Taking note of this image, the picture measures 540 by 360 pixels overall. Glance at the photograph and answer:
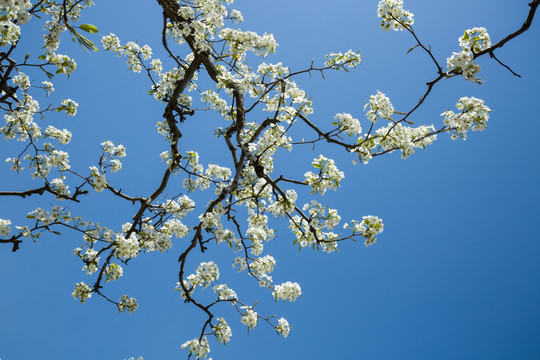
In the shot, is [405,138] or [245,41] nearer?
[405,138]

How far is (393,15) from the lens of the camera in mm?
3957

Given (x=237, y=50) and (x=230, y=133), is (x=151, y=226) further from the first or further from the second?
(x=237, y=50)

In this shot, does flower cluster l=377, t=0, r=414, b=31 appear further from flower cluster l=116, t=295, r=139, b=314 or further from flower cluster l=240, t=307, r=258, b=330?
flower cluster l=116, t=295, r=139, b=314

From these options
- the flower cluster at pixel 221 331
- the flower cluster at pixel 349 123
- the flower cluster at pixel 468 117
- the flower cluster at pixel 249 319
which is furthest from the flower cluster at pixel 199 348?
the flower cluster at pixel 468 117

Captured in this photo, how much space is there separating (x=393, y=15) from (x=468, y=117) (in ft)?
4.24

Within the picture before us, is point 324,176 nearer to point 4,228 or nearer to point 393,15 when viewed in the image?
point 393,15

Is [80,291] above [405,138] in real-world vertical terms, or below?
below

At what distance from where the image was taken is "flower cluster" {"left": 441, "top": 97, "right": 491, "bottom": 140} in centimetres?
430

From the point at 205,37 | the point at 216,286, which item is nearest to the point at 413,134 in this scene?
the point at 205,37

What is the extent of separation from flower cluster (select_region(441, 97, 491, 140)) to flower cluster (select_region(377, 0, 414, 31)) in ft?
3.44

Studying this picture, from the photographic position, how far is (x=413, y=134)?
4586 millimetres

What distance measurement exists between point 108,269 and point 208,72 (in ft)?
9.53

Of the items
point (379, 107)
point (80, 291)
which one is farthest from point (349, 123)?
Result: point (80, 291)

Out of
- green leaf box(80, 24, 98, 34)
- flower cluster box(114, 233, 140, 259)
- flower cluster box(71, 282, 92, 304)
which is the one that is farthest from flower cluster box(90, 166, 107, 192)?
green leaf box(80, 24, 98, 34)
